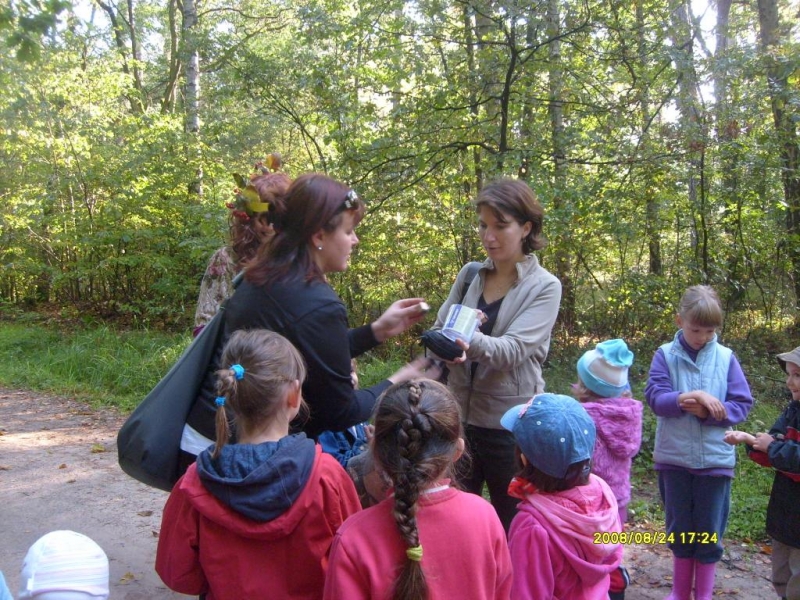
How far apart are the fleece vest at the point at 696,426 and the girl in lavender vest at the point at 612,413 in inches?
18.9

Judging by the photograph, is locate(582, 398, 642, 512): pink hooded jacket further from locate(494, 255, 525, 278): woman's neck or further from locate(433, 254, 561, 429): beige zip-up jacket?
locate(494, 255, 525, 278): woman's neck

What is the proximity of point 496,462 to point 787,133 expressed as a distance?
676cm

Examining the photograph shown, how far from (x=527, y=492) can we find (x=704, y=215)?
7.12 m

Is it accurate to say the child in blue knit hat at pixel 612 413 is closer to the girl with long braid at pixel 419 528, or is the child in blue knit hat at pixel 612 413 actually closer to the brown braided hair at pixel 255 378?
the girl with long braid at pixel 419 528

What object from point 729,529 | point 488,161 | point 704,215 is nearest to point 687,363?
point 729,529

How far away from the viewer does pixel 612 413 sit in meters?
2.90

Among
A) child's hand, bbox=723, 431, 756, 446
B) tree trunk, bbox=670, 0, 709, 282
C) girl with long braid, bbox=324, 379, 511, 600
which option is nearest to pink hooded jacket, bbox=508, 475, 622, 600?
girl with long braid, bbox=324, 379, 511, 600

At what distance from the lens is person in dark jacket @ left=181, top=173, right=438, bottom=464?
7.00 feet

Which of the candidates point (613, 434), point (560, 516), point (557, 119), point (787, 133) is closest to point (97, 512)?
point (613, 434)

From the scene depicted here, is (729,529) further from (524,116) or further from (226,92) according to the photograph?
(226,92)

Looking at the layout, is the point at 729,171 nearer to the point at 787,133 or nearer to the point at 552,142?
the point at 787,133

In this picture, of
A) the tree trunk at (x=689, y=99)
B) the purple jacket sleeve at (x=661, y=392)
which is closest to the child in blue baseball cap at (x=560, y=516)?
the purple jacket sleeve at (x=661, y=392)

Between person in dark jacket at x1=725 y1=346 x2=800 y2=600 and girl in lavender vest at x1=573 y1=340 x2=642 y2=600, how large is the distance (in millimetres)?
524

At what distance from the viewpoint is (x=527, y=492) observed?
7.27 ft
